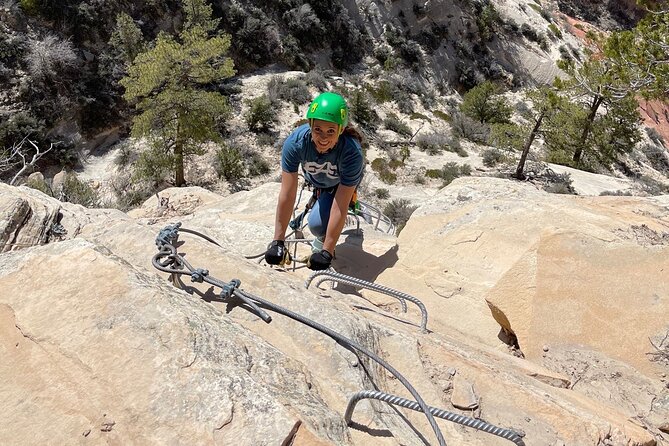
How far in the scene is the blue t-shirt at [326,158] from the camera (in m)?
3.13

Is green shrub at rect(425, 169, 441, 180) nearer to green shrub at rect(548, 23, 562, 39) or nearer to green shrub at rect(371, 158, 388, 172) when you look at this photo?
green shrub at rect(371, 158, 388, 172)

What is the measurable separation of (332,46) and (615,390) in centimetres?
2417

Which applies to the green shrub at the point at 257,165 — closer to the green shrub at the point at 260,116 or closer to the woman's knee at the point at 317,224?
the green shrub at the point at 260,116

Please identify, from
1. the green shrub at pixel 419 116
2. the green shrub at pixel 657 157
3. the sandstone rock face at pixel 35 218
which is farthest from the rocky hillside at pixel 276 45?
the sandstone rock face at pixel 35 218

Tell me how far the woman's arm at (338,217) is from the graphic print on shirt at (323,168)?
0.17 m

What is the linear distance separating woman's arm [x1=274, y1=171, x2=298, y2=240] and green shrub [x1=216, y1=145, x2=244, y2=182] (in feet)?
36.8

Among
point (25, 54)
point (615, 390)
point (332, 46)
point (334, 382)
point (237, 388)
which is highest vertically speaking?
point (332, 46)

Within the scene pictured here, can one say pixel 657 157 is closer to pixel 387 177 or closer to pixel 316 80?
pixel 387 177

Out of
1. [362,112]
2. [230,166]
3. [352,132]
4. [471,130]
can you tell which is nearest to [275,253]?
[352,132]

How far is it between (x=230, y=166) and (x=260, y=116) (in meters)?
3.53

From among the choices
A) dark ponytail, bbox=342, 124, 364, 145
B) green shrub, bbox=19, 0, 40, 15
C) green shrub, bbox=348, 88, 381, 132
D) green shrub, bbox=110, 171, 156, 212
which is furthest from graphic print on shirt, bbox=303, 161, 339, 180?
green shrub, bbox=19, 0, 40, 15

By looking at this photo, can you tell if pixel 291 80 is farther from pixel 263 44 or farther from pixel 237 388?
pixel 237 388

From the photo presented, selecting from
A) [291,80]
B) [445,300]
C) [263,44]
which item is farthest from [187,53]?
[445,300]

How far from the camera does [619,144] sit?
1631 centimetres
